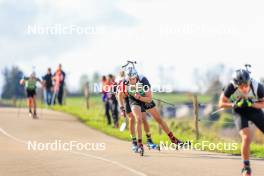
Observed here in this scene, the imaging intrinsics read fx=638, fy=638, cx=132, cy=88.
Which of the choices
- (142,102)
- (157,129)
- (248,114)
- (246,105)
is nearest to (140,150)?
(142,102)

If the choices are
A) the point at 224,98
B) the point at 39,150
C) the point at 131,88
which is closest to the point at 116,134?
the point at 39,150

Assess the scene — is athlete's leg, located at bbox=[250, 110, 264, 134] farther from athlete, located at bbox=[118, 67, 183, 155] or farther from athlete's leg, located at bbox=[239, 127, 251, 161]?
athlete, located at bbox=[118, 67, 183, 155]

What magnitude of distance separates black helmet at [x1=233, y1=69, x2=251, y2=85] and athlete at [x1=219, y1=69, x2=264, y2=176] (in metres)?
0.01

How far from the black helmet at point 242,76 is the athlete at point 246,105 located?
0.01 metres

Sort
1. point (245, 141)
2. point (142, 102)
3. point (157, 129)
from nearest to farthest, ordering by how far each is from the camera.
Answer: point (245, 141) → point (142, 102) → point (157, 129)

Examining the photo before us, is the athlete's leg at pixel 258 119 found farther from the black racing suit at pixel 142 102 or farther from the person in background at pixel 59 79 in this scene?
the person in background at pixel 59 79

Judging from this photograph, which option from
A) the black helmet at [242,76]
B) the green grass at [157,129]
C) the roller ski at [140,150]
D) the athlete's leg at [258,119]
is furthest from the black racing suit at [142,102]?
the black helmet at [242,76]

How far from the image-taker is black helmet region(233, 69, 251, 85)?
10.7 meters

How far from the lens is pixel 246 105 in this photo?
433 inches

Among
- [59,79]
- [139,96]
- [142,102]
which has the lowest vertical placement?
[142,102]

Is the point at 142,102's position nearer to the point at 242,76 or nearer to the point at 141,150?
the point at 141,150

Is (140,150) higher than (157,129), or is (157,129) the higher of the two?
(140,150)

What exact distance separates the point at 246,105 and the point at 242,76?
589mm

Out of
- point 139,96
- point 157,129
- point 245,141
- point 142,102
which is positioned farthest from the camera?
point 157,129
